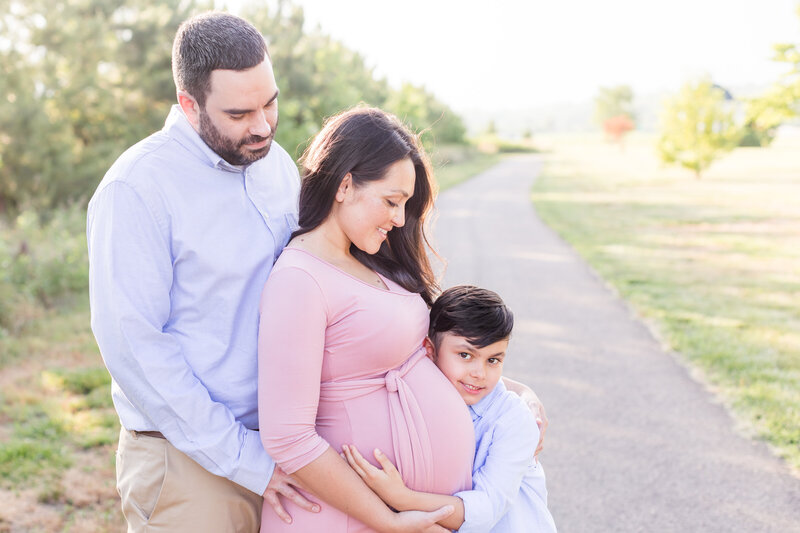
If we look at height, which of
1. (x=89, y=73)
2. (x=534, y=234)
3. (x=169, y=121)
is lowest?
(x=534, y=234)

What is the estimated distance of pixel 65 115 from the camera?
44.7 ft

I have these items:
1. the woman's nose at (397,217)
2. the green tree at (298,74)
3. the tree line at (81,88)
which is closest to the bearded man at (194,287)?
the woman's nose at (397,217)

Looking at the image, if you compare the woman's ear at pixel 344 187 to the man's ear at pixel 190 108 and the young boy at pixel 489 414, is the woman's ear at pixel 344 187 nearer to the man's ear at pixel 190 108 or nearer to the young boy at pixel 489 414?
the man's ear at pixel 190 108

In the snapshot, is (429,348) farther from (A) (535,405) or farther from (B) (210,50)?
(B) (210,50)

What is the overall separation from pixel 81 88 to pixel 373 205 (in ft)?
45.1

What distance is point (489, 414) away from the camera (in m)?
2.36

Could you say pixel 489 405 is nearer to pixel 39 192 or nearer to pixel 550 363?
pixel 550 363

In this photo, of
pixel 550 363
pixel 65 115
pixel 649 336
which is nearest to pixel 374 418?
pixel 550 363

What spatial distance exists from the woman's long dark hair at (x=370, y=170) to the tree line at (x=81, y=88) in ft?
23.8

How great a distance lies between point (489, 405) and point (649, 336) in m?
5.15

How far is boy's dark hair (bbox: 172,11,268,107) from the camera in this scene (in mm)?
1864

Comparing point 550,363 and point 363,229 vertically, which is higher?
point 363,229

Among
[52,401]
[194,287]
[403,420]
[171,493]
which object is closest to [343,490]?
[403,420]

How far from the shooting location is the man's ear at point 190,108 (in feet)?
6.42
